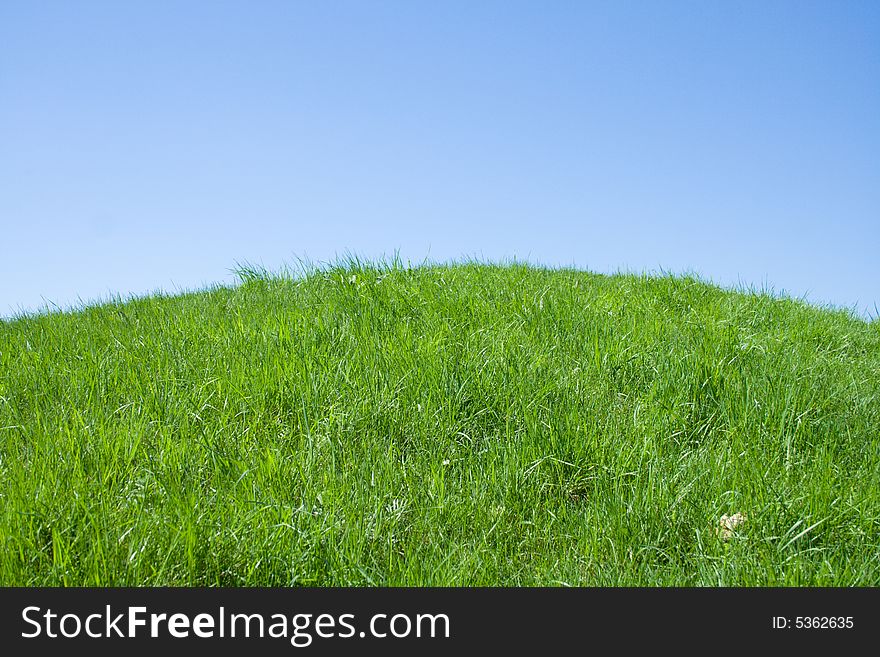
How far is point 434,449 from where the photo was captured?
3.46 meters

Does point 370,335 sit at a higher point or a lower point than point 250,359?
higher

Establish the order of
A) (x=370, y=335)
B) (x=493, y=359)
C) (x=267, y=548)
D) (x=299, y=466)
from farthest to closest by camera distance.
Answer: (x=370, y=335), (x=493, y=359), (x=299, y=466), (x=267, y=548)

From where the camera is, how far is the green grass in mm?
2586

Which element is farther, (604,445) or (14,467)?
(604,445)

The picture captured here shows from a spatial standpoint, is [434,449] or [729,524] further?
[434,449]

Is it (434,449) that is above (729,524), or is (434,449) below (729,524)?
above

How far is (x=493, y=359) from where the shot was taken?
4.27 meters

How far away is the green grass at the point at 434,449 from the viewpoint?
2.59 meters

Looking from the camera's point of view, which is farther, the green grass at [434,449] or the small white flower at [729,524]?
the small white flower at [729,524]

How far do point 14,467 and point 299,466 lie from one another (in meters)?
1.36

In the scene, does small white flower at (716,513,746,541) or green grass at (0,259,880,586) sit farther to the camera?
small white flower at (716,513,746,541)
